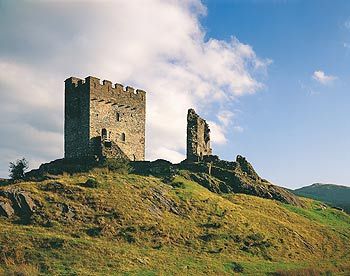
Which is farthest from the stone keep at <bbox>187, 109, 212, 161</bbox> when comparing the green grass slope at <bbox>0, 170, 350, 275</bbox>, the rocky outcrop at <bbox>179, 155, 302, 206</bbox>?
the green grass slope at <bbox>0, 170, 350, 275</bbox>

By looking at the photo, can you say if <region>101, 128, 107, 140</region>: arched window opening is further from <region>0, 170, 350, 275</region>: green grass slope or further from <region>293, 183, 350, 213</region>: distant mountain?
<region>293, 183, 350, 213</region>: distant mountain

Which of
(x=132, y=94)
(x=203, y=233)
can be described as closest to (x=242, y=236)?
(x=203, y=233)

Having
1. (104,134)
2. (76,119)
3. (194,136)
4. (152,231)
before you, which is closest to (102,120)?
(104,134)

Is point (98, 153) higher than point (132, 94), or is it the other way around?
point (132, 94)

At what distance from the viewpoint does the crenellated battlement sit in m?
56.1

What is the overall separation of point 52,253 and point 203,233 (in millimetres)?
13795

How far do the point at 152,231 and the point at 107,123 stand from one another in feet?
78.7

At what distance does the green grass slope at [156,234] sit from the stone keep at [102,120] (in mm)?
7591

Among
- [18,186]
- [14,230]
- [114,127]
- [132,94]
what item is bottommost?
[14,230]

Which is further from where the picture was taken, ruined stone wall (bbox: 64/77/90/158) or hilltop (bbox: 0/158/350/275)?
ruined stone wall (bbox: 64/77/90/158)

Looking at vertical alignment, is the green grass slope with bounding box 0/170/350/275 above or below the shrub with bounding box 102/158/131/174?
below

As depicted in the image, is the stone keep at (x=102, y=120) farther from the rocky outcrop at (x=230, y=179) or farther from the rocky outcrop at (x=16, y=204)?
the rocky outcrop at (x=16, y=204)

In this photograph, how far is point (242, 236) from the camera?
39062 millimetres

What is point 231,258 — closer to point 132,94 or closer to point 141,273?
point 141,273
